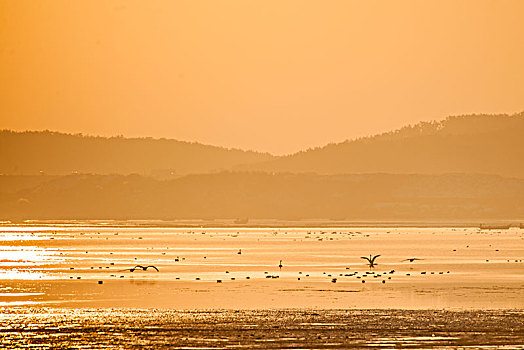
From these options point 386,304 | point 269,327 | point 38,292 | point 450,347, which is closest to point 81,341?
point 269,327

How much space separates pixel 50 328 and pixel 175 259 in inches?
2875

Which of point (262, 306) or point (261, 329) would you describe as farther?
point (262, 306)

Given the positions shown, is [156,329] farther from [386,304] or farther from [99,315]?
[386,304]

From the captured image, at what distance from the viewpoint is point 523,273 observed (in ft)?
331

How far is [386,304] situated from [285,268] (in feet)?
135

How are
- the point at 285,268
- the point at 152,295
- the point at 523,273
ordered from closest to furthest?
the point at 152,295 → the point at 523,273 → the point at 285,268

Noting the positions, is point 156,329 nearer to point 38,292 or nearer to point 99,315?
point 99,315

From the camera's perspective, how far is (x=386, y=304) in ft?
222

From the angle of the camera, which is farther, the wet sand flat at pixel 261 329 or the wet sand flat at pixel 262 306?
the wet sand flat at pixel 262 306

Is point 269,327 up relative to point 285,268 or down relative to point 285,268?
down

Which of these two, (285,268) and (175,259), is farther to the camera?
(175,259)

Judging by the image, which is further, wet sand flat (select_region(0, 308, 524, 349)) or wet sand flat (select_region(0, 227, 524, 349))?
wet sand flat (select_region(0, 227, 524, 349))

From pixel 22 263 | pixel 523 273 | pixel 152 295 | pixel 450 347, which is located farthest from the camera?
pixel 22 263

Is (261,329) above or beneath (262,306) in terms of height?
beneath
